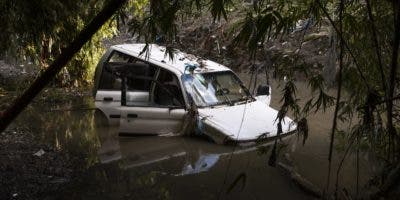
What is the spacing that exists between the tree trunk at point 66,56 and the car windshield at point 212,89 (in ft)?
20.0

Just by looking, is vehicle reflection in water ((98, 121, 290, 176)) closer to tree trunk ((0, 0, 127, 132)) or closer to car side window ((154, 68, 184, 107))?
car side window ((154, 68, 184, 107))

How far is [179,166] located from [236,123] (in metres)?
1.18

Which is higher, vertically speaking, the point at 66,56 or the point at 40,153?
the point at 66,56

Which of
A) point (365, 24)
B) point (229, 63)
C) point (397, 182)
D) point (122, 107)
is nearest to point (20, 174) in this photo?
point (122, 107)

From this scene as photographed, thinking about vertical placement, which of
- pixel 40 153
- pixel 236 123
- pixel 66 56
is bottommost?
pixel 40 153

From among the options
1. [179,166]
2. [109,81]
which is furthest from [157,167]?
[109,81]

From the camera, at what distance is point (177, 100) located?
886cm

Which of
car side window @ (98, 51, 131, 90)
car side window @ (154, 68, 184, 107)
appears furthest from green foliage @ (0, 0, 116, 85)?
car side window @ (154, 68, 184, 107)

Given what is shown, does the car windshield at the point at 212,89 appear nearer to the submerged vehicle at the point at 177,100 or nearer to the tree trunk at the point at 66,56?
the submerged vehicle at the point at 177,100

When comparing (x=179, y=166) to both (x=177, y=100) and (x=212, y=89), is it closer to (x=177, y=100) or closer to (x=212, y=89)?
(x=177, y=100)

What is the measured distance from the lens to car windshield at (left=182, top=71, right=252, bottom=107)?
8758 millimetres

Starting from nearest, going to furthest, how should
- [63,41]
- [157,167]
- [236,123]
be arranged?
[157,167] → [236,123] → [63,41]

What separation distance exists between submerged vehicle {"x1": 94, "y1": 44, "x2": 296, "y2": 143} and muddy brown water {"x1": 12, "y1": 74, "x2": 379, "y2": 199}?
0.84ft

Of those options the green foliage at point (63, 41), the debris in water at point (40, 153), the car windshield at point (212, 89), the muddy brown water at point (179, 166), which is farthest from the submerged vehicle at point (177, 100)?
the debris in water at point (40, 153)
